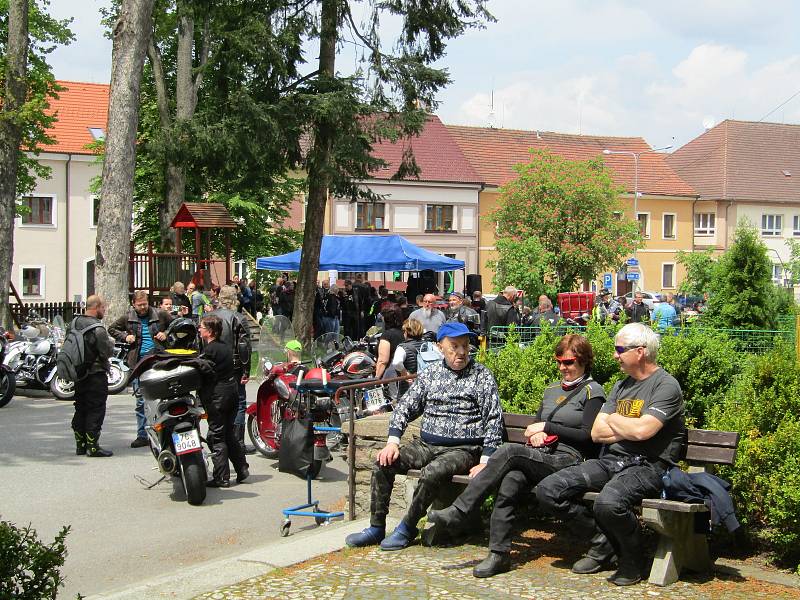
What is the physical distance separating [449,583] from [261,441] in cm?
572

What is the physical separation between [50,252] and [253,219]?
17286 millimetres

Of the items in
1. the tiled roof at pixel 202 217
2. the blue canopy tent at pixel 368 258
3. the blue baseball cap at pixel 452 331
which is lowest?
the blue baseball cap at pixel 452 331

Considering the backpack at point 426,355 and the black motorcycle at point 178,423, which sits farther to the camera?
the backpack at point 426,355

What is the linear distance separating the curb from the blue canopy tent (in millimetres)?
20587

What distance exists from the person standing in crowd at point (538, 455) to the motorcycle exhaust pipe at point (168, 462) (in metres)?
3.41

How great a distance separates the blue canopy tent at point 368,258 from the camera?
92.5ft

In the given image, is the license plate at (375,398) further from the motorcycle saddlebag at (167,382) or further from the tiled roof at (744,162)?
the tiled roof at (744,162)

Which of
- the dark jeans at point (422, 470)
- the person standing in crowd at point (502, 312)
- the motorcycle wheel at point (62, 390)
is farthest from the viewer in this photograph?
the person standing in crowd at point (502, 312)

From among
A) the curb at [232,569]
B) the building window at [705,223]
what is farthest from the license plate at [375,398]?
the building window at [705,223]

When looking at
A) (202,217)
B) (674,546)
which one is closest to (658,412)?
(674,546)

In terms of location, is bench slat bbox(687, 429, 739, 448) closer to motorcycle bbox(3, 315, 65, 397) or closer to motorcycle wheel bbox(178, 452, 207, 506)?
motorcycle wheel bbox(178, 452, 207, 506)

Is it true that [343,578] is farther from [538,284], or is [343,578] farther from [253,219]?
[538,284]

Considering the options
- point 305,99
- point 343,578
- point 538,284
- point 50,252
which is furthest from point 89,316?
point 50,252

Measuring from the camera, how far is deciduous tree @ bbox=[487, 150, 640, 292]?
47.2 m
